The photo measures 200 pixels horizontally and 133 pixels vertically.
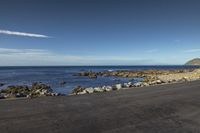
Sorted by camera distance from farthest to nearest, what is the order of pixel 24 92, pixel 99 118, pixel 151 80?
pixel 151 80 < pixel 24 92 < pixel 99 118

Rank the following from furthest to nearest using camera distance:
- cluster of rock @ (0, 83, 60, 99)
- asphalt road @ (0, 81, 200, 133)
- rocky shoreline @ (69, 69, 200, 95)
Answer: rocky shoreline @ (69, 69, 200, 95)
cluster of rock @ (0, 83, 60, 99)
asphalt road @ (0, 81, 200, 133)

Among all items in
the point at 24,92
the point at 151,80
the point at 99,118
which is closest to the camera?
the point at 99,118

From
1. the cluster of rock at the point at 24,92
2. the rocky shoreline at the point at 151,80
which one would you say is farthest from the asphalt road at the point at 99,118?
the rocky shoreline at the point at 151,80

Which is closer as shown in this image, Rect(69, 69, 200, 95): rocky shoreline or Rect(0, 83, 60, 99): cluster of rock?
Rect(0, 83, 60, 99): cluster of rock

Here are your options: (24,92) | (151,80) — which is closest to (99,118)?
(24,92)

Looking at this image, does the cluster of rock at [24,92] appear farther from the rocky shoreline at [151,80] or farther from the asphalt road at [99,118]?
the asphalt road at [99,118]

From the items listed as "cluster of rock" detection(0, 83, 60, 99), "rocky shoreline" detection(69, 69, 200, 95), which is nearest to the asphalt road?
"cluster of rock" detection(0, 83, 60, 99)

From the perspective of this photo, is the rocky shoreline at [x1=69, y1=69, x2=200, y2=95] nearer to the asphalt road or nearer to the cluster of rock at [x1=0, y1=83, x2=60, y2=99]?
the cluster of rock at [x1=0, y1=83, x2=60, y2=99]

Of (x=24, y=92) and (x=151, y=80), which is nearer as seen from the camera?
(x=24, y=92)

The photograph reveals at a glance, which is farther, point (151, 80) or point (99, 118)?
point (151, 80)

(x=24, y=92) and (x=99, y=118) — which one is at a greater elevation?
(x=99, y=118)

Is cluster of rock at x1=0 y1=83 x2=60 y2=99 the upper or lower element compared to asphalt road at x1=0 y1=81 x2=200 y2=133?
lower

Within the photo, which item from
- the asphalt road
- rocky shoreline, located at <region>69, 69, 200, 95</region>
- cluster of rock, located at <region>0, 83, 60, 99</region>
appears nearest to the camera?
the asphalt road

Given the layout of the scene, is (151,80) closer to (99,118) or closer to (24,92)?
(24,92)
